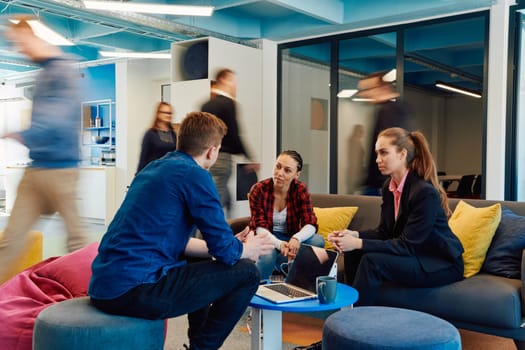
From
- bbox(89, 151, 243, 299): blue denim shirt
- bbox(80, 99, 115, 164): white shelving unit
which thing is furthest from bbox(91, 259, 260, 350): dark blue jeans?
bbox(80, 99, 115, 164): white shelving unit

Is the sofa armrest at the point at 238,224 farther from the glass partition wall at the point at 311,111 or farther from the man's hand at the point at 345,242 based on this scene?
the glass partition wall at the point at 311,111

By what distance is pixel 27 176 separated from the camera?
286 centimetres

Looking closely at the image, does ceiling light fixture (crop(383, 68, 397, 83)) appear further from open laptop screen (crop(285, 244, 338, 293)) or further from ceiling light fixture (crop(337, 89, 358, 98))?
open laptop screen (crop(285, 244, 338, 293))

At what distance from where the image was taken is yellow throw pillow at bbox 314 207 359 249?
3.83 meters

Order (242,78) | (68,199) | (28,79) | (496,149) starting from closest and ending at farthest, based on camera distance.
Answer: (68,199) < (496,149) < (242,78) < (28,79)

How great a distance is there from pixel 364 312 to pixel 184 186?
88cm

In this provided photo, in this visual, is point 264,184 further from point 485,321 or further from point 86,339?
point 86,339

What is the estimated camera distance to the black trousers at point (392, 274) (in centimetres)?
285

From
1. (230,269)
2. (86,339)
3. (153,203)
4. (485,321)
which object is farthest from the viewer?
(485,321)

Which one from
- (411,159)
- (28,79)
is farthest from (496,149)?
(28,79)

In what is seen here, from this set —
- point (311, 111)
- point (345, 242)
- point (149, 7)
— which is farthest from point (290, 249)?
point (311, 111)

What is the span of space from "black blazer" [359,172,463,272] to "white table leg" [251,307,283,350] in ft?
2.39

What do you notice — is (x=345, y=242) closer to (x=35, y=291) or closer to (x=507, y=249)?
(x=507, y=249)

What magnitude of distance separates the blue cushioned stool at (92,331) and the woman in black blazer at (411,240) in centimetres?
126
